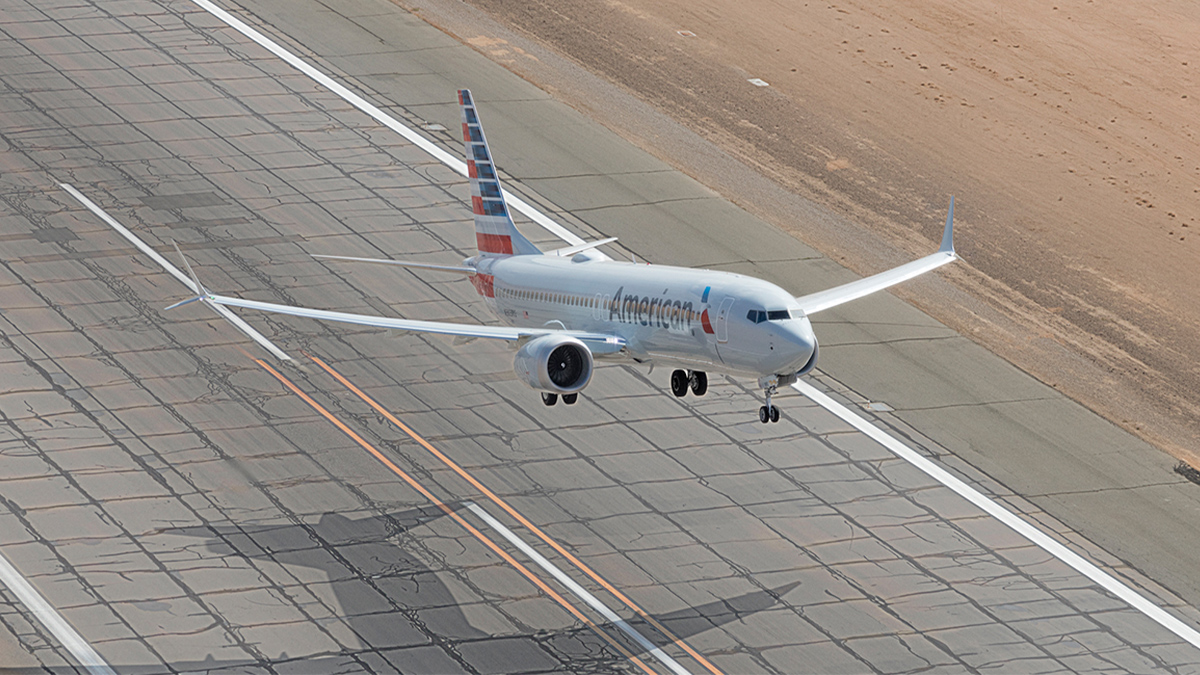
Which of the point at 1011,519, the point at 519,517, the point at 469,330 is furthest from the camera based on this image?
the point at 1011,519

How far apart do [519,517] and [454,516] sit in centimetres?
226

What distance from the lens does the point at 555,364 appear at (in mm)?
49031

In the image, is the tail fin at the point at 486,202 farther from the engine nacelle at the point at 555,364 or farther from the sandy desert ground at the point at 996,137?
the sandy desert ground at the point at 996,137

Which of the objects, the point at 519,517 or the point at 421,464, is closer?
the point at 519,517

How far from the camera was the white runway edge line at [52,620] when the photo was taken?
48969 millimetres

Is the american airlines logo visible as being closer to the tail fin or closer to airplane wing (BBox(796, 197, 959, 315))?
airplane wing (BBox(796, 197, 959, 315))

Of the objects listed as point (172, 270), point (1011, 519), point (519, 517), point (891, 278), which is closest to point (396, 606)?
point (519, 517)

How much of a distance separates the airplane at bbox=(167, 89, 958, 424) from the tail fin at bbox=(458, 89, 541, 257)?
204 cm

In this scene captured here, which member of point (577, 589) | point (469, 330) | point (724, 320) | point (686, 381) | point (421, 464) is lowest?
point (577, 589)

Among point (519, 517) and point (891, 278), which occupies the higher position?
point (891, 278)

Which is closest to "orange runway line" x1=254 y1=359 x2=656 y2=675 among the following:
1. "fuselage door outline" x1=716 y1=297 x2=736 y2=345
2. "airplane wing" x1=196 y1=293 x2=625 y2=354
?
"airplane wing" x1=196 y1=293 x2=625 y2=354

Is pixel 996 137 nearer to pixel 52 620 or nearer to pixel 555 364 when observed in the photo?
A: pixel 555 364

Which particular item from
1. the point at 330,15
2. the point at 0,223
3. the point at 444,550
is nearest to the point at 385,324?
the point at 444,550

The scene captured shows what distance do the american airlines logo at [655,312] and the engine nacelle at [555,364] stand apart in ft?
5.32
